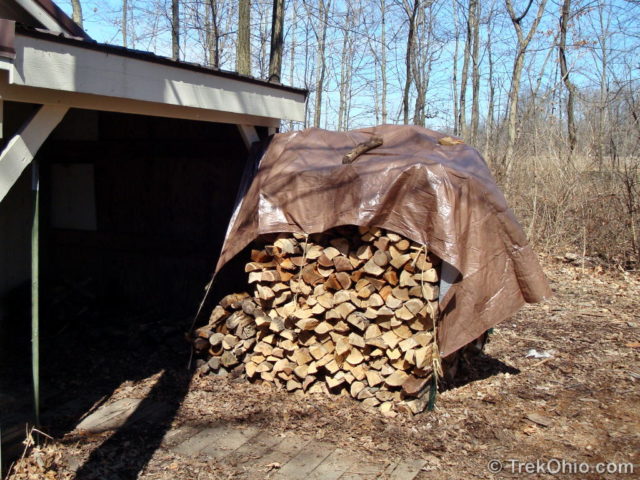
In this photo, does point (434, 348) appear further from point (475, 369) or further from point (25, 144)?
point (25, 144)

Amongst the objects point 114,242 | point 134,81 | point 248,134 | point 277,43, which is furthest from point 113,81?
point 277,43

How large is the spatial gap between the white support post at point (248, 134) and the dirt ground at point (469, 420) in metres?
2.20

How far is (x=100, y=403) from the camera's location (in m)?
4.64

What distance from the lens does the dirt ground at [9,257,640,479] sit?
11.7 ft

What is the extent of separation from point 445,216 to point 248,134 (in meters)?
2.22

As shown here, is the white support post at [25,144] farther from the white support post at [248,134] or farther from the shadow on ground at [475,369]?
the shadow on ground at [475,369]

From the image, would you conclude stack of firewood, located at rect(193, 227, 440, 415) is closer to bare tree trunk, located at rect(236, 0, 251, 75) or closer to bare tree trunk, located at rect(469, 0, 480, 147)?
bare tree trunk, located at rect(236, 0, 251, 75)

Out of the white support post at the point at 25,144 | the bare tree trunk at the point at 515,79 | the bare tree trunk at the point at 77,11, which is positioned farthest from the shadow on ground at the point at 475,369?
the bare tree trunk at the point at 77,11

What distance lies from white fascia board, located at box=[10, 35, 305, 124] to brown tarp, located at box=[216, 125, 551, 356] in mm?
907

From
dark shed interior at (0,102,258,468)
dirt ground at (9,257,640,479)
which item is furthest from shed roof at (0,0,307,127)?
dirt ground at (9,257,640,479)

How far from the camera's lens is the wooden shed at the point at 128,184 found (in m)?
4.20

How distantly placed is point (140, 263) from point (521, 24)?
1045 cm

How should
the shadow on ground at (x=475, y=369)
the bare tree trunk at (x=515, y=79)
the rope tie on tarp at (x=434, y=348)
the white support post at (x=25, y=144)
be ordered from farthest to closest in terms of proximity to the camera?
the bare tree trunk at (x=515, y=79)
the shadow on ground at (x=475, y=369)
the rope tie on tarp at (x=434, y=348)
the white support post at (x=25, y=144)

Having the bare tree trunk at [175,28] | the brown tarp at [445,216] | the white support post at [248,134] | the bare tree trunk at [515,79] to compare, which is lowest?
the brown tarp at [445,216]
